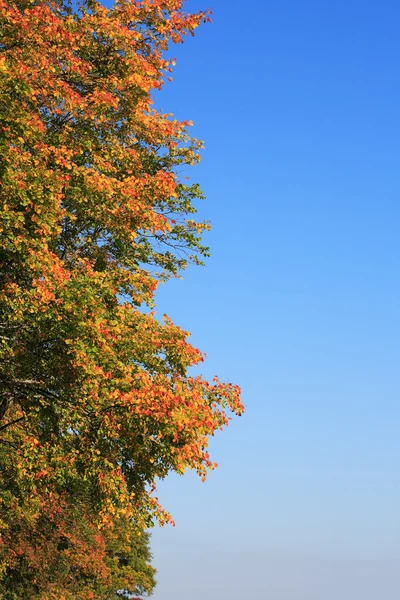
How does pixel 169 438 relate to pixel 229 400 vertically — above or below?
below

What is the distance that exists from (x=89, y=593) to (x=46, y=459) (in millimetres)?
31493

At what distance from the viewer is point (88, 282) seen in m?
15.8

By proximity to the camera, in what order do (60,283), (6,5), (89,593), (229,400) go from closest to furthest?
(60,283) < (6,5) < (229,400) < (89,593)

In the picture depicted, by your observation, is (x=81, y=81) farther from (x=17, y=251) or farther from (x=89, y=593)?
(x=89, y=593)

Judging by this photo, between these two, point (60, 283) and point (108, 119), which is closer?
point (60, 283)

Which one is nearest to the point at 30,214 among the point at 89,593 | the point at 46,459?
the point at 46,459

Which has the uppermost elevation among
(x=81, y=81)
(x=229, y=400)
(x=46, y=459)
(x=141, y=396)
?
(x=81, y=81)

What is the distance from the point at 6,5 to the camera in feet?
53.1

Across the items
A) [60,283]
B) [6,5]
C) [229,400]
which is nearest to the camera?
[60,283]

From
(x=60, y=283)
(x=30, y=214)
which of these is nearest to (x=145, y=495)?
(x=60, y=283)

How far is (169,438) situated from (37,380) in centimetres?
336

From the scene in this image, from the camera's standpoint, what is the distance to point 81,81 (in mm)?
18531

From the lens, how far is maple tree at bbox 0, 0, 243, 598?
15.1m

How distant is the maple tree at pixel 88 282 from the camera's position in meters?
15.1
